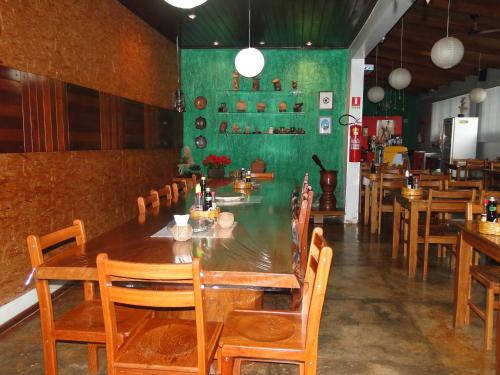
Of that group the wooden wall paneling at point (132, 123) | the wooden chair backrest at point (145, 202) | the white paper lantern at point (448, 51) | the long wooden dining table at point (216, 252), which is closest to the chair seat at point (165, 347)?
the long wooden dining table at point (216, 252)

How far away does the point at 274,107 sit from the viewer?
7754 mm

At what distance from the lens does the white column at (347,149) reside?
6.91 meters

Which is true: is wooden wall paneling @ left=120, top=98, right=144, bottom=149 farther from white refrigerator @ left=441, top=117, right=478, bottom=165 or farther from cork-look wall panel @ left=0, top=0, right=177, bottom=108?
white refrigerator @ left=441, top=117, right=478, bottom=165

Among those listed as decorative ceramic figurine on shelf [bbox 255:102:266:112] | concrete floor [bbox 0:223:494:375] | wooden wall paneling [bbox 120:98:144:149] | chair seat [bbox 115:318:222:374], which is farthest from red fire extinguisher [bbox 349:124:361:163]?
chair seat [bbox 115:318:222:374]

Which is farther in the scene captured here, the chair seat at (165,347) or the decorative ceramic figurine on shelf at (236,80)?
the decorative ceramic figurine on shelf at (236,80)

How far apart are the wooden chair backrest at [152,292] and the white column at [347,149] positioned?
566 centimetres

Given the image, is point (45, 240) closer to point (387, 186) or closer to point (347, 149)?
point (387, 186)

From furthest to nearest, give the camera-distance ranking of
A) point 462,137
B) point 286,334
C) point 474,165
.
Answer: point 462,137
point 474,165
point 286,334

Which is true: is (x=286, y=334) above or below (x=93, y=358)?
above

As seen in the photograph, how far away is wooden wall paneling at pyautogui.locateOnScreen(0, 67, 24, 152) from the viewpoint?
3.07 metres

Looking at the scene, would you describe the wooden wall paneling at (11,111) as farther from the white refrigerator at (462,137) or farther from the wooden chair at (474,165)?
the white refrigerator at (462,137)

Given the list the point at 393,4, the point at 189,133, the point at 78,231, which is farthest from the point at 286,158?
the point at 78,231

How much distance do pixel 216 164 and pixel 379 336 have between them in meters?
3.53

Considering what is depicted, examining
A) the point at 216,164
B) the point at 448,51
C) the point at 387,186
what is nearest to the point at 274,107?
the point at 216,164
